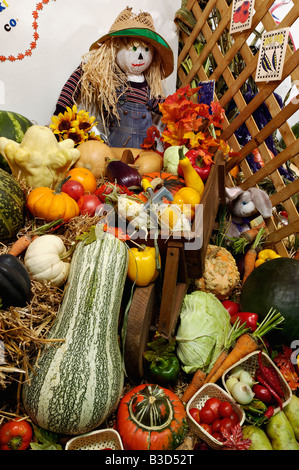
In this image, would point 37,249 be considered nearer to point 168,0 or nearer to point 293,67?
point 293,67

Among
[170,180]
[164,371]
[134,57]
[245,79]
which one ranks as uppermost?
[245,79]

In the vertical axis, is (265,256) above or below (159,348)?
above

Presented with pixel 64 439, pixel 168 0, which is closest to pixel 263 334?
pixel 64 439

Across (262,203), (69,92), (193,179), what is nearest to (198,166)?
(193,179)

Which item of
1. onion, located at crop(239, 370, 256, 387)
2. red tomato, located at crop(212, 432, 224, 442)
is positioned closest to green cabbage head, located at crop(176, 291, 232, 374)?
onion, located at crop(239, 370, 256, 387)

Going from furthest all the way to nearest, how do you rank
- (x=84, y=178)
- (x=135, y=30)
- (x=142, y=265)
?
(x=135, y=30) → (x=84, y=178) → (x=142, y=265)

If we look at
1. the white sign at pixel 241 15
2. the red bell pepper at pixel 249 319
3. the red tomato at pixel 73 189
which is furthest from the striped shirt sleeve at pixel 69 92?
the red bell pepper at pixel 249 319

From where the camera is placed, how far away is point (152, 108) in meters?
2.09

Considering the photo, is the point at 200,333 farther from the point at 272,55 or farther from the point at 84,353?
the point at 272,55

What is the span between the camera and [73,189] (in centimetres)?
134

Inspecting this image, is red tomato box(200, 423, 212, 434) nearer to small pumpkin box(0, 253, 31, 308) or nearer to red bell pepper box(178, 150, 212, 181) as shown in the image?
small pumpkin box(0, 253, 31, 308)

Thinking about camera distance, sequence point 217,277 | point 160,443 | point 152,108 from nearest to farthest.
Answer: point 160,443 → point 217,277 → point 152,108

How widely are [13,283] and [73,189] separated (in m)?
0.52

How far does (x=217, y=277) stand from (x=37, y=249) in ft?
3.08
